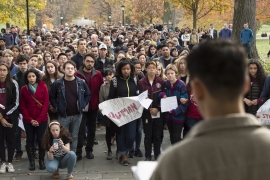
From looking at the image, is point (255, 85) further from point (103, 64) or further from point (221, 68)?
point (221, 68)

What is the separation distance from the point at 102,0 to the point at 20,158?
6230cm

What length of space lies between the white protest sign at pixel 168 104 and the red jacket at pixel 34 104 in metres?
2.01

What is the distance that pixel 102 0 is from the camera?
227 ft

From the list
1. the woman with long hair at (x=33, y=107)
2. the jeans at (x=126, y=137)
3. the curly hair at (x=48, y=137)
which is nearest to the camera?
the curly hair at (x=48, y=137)

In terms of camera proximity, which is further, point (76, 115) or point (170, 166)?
point (76, 115)

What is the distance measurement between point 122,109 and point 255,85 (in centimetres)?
239

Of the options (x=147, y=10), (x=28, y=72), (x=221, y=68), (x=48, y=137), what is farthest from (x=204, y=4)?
(x=221, y=68)

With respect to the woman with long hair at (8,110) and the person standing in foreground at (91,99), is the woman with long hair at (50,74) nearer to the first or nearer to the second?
the person standing in foreground at (91,99)

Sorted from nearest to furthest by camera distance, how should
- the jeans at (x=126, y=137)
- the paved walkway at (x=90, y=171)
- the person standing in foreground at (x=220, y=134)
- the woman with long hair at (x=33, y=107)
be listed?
the person standing in foreground at (x=220, y=134) < the paved walkway at (x=90, y=171) < the woman with long hair at (x=33, y=107) < the jeans at (x=126, y=137)

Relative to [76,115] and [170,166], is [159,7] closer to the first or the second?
[76,115]

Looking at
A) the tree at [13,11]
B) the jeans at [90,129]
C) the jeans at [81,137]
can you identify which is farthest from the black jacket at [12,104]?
the tree at [13,11]

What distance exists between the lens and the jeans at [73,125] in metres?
8.12

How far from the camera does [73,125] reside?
8203 millimetres

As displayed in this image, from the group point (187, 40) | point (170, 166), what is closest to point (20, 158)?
point (170, 166)
